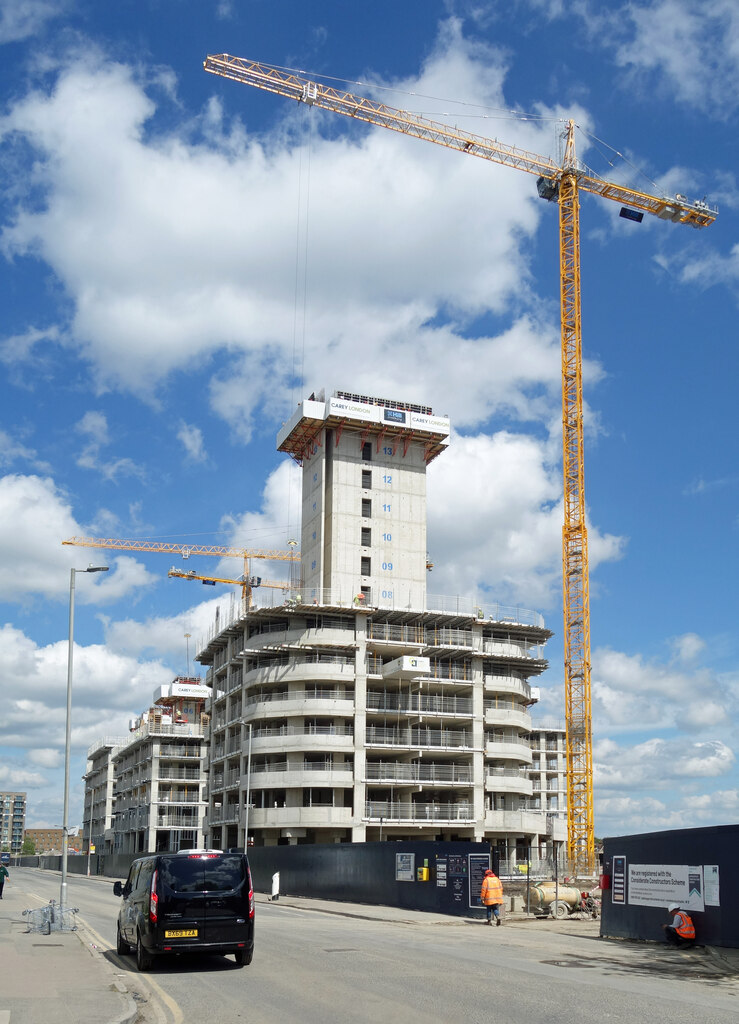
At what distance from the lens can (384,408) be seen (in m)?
78.6

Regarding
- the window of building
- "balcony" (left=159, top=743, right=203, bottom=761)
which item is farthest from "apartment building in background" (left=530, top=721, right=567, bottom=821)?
the window of building

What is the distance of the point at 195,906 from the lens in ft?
57.4

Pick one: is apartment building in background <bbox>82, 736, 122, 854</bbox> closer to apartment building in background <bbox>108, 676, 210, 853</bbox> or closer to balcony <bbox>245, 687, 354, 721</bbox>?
apartment building in background <bbox>108, 676, 210, 853</bbox>

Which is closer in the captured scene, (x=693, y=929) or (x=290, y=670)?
(x=693, y=929)

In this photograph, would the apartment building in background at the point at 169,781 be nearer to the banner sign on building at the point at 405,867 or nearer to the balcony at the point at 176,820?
the balcony at the point at 176,820

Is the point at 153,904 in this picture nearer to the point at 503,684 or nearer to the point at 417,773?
the point at 417,773

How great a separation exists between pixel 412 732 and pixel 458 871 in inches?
1418

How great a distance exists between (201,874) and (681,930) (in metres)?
10.4

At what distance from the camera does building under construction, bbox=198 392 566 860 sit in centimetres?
6825

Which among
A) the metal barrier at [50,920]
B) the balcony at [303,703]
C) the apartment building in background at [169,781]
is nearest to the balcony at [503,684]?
the balcony at [303,703]

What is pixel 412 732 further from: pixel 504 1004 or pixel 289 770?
pixel 504 1004

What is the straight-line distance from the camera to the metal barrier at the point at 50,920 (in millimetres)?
25128

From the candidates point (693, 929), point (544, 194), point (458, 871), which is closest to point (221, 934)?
point (693, 929)

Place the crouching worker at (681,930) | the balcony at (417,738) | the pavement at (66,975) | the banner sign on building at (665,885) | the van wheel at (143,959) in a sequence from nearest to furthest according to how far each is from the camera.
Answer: the pavement at (66,975)
the van wheel at (143,959)
the crouching worker at (681,930)
the banner sign on building at (665,885)
the balcony at (417,738)
